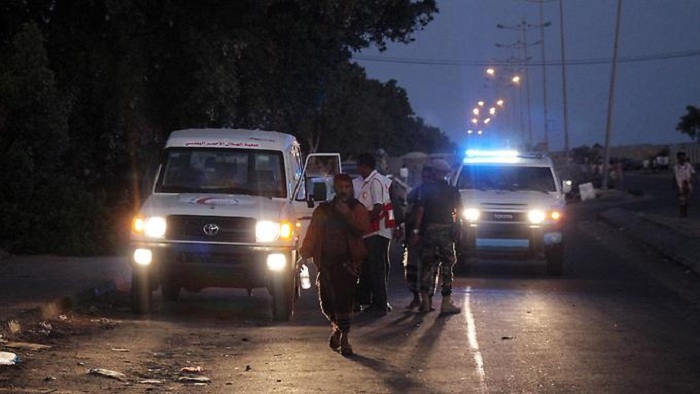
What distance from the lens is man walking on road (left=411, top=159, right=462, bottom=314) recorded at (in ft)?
52.3

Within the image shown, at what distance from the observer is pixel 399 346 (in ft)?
42.4

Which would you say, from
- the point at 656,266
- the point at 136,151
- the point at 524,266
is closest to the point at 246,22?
the point at 136,151

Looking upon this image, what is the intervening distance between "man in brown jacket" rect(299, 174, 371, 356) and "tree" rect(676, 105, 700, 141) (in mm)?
153760

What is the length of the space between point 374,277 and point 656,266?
10790mm

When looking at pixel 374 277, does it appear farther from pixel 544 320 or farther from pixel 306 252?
pixel 306 252

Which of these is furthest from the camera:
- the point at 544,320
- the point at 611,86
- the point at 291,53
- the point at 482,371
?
the point at 611,86

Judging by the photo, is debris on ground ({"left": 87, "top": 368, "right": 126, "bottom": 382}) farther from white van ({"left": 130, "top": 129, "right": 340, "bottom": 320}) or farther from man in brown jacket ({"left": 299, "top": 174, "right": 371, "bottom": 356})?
white van ({"left": 130, "top": 129, "right": 340, "bottom": 320})

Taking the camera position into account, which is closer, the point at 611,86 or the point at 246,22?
the point at 246,22

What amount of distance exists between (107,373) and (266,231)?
437 centimetres

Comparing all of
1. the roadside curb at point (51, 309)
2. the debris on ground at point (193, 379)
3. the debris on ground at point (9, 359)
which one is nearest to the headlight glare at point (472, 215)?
the roadside curb at point (51, 309)

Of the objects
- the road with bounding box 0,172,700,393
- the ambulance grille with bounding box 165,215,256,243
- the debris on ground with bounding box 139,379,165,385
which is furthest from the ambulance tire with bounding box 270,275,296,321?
the debris on ground with bounding box 139,379,165,385

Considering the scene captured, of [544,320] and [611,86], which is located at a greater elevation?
[611,86]

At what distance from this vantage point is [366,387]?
1045 centimetres

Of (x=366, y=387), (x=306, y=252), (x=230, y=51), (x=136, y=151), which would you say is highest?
(x=230, y=51)
